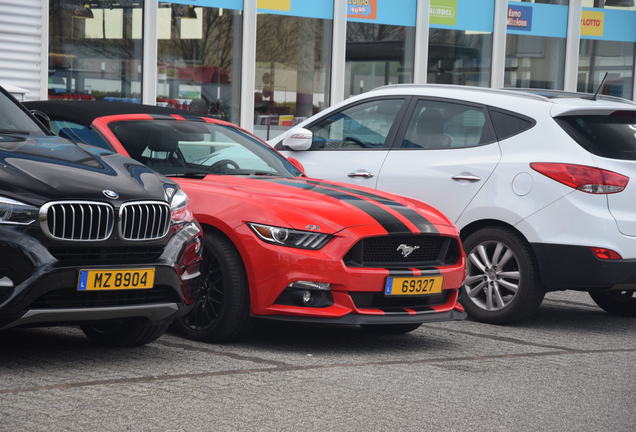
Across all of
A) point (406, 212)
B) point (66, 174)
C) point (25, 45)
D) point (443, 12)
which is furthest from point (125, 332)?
point (443, 12)

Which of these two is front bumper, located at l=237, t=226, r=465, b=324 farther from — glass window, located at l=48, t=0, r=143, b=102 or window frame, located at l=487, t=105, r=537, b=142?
glass window, located at l=48, t=0, r=143, b=102

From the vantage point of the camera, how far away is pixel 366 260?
691 cm

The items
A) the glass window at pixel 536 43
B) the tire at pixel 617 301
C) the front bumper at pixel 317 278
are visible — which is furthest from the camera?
the glass window at pixel 536 43

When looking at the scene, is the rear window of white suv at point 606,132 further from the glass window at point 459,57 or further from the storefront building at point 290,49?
the glass window at point 459,57

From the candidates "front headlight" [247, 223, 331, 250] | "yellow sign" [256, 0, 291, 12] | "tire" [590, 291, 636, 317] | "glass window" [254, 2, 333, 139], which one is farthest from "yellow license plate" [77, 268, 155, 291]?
"yellow sign" [256, 0, 291, 12]

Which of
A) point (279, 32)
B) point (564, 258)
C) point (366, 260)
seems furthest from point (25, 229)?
point (279, 32)

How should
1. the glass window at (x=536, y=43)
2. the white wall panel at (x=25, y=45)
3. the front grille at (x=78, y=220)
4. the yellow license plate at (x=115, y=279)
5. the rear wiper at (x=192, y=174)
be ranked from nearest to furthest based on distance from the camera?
the front grille at (x=78, y=220), the yellow license plate at (x=115, y=279), the rear wiper at (x=192, y=174), the white wall panel at (x=25, y=45), the glass window at (x=536, y=43)

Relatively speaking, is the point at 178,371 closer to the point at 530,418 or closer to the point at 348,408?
the point at 348,408

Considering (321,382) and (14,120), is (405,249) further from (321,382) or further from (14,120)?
(14,120)

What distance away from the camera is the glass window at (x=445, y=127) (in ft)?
28.8

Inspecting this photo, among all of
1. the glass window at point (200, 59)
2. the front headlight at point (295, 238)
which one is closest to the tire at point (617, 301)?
the front headlight at point (295, 238)

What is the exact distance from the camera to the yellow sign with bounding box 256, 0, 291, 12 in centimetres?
1748

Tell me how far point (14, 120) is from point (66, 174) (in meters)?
1.34

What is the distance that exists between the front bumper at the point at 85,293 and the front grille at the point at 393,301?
1.04 m
